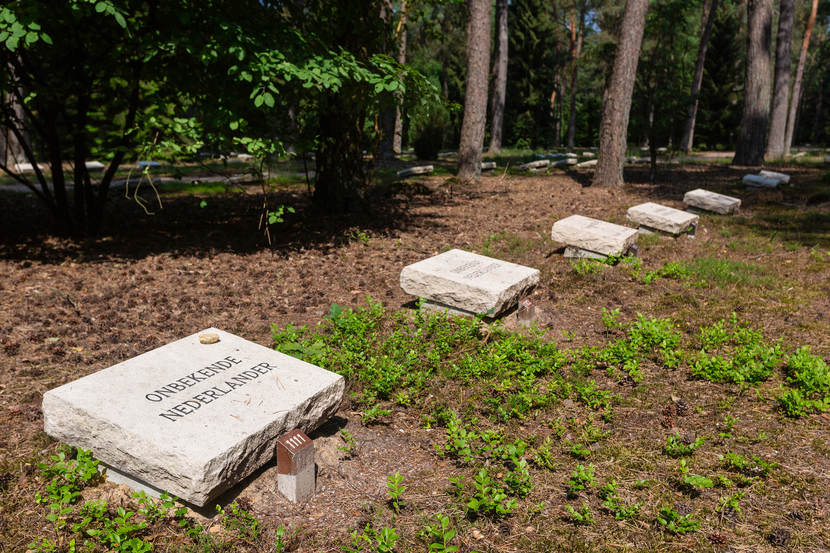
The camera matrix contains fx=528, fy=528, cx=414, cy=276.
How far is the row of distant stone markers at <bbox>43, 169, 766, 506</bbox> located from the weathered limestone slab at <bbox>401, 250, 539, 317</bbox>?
6.27 ft

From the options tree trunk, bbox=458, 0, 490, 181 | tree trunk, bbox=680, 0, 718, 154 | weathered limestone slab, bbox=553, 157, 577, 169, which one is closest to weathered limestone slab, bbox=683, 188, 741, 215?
tree trunk, bbox=458, 0, 490, 181

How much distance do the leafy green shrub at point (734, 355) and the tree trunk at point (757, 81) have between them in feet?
43.7

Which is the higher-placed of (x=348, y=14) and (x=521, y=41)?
(x=521, y=41)

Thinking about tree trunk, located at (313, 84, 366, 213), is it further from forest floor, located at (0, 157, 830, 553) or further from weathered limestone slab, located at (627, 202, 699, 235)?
weathered limestone slab, located at (627, 202, 699, 235)

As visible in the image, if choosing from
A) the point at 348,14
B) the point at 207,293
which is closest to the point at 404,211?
the point at 348,14

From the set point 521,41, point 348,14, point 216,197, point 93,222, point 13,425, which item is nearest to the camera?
point 13,425

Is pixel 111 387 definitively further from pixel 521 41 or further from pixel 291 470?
pixel 521 41

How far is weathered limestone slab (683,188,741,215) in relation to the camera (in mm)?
9641

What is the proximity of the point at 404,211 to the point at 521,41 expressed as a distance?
25.8 metres

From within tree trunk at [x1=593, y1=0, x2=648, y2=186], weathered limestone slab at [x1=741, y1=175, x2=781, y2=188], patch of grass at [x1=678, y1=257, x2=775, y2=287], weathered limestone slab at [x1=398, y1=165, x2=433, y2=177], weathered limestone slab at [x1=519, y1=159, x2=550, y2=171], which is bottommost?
patch of grass at [x1=678, y1=257, x2=775, y2=287]

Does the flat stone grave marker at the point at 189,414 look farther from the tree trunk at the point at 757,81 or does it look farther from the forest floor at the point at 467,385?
the tree trunk at the point at 757,81

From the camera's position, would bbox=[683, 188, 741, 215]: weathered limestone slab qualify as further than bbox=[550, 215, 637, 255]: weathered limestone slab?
Yes

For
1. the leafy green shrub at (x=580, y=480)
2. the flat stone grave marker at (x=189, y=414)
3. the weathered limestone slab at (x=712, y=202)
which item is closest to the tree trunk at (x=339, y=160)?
the flat stone grave marker at (x=189, y=414)

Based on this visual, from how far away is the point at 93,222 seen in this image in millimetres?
7168
